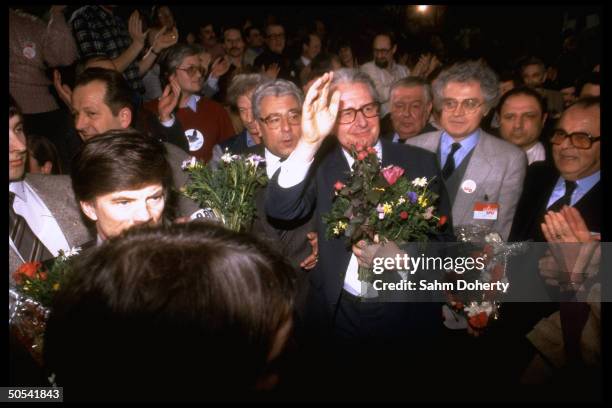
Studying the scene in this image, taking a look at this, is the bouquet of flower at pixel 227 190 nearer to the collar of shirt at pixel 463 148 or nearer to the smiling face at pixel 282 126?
the smiling face at pixel 282 126

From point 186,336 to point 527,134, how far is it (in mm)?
3696

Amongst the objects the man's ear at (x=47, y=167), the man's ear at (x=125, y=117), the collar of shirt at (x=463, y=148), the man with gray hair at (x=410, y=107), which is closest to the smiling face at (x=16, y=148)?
the man's ear at (x=125, y=117)

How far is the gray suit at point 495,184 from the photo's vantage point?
304 cm

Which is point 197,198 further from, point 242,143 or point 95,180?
point 242,143

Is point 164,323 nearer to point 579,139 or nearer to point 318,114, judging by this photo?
point 318,114

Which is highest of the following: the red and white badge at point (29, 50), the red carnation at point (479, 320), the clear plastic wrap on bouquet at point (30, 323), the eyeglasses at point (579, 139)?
the red and white badge at point (29, 50)

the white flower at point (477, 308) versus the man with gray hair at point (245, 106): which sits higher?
the man with gray hair at point (245, 106)

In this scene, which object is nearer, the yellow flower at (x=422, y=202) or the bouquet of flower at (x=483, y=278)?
the yellow flower at (x=422, y=202)

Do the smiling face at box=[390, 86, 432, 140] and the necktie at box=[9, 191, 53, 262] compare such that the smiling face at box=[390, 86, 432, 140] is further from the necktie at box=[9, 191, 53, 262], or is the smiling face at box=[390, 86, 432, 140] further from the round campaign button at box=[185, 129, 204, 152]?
the necktie at box=[9, 191, 53, 262]

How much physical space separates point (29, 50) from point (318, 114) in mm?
3158

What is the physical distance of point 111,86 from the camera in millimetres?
2904

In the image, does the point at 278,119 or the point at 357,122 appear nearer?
the point at 357,122

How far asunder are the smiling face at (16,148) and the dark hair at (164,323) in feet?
4.74

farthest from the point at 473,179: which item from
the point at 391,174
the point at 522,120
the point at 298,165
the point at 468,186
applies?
the point at 298,165
